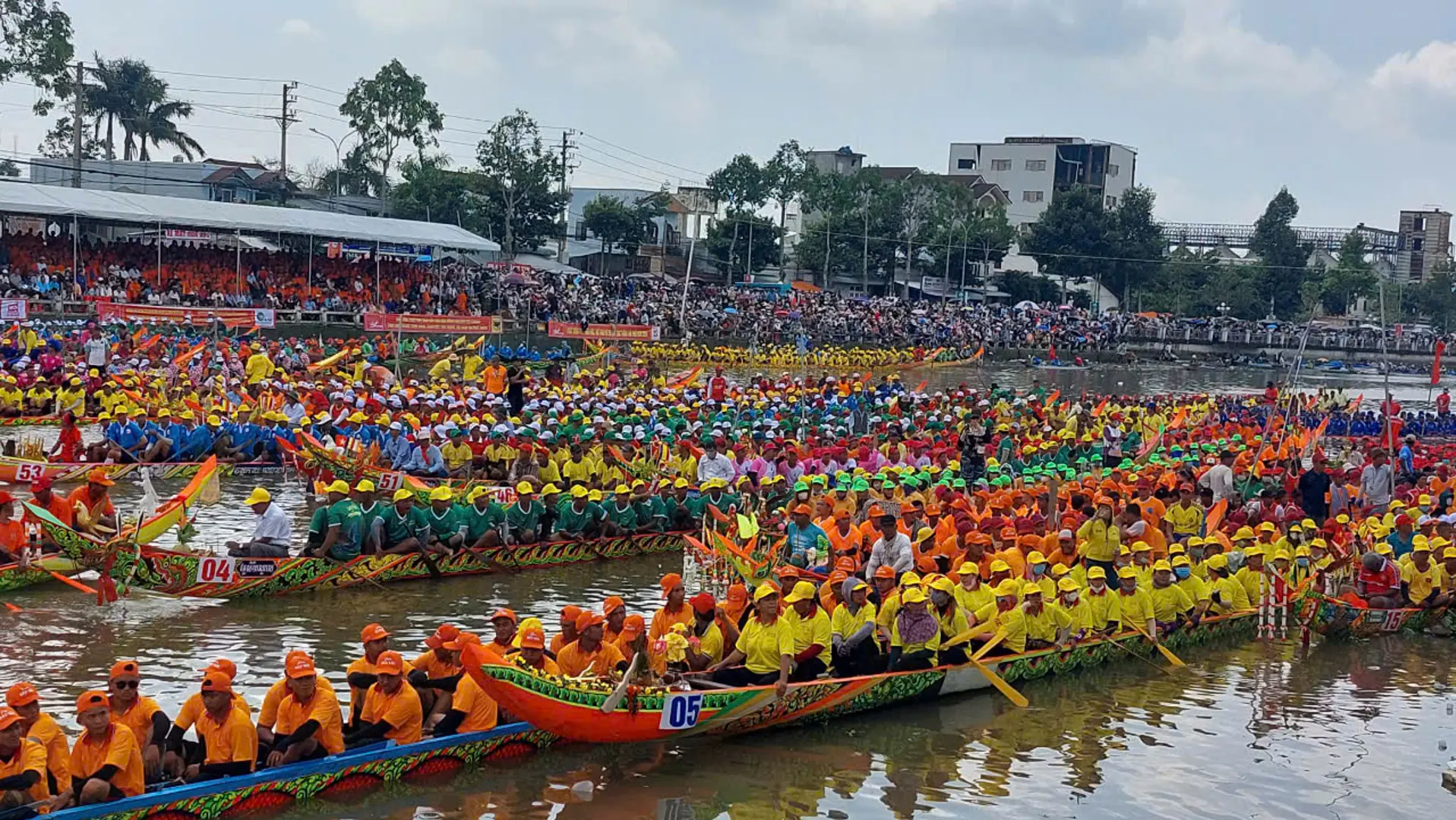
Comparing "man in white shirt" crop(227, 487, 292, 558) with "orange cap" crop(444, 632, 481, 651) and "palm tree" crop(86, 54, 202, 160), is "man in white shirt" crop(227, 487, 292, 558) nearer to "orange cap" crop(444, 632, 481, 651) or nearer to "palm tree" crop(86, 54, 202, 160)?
"orange cap" crop(444, 632, 481, 651)

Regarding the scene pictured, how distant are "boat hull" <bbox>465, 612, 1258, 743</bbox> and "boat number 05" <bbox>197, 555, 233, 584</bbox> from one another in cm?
500

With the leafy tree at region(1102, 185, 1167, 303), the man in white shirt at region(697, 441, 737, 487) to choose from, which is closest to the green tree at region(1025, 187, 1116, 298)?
the leafy tree at region(1102, 185, 1167, 303)

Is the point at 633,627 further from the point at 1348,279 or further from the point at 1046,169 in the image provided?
the point at 1046,169

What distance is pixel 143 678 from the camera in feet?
38.8

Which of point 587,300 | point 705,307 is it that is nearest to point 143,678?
point 587,300

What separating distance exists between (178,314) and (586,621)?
2565 cm

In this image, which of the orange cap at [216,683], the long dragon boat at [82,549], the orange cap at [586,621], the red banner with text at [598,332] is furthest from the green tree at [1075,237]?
the orange cap at [216,683]

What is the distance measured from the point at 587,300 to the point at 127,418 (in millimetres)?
29100

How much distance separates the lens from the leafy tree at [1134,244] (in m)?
73.2

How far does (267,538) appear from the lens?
559 inches

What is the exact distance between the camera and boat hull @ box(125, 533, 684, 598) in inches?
525

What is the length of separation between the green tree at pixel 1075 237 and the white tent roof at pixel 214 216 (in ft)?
118

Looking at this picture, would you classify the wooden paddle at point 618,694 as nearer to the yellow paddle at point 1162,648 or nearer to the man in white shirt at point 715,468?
the yellow paddle at point 1162,648

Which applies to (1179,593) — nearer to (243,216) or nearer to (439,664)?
(439,664)
